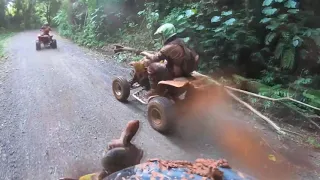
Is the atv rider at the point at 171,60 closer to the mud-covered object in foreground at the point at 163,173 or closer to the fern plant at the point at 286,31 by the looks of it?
the fern plant at the point at 286,31

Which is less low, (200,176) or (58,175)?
(200,176)

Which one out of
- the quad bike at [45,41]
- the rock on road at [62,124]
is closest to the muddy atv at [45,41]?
the quad bike at [45,41]

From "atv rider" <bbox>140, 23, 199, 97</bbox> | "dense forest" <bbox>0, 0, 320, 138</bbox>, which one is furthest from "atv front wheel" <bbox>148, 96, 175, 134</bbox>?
"dense forest" <bbox>0, 0, 320, 138</bbox>

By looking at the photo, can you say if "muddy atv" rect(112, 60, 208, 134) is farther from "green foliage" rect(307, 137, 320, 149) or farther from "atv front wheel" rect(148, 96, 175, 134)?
"green foliage" rect(307, 137, 320, 149)

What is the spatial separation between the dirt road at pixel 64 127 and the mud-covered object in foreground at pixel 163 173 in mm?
1940

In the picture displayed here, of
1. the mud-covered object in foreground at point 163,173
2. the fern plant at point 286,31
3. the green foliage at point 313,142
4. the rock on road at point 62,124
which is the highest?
the fern plant at point 286,31

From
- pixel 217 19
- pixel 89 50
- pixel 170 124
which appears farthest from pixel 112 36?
pixel 170 124

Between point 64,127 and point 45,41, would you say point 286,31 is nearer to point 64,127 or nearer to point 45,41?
point 64,127

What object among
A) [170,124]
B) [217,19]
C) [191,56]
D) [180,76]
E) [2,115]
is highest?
Result: [217,19]

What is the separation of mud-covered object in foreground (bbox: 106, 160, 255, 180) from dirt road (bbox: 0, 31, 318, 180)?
76.4 inches

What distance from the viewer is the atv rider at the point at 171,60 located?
4.61 metres

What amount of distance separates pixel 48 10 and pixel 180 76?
80.7 feet

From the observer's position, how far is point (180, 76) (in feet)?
15.6

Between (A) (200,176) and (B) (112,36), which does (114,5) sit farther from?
(A) (200,176)
